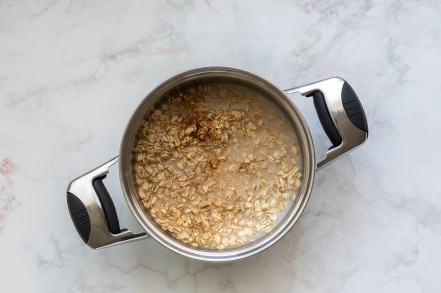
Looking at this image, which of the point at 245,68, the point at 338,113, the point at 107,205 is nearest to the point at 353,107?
the point at 338,113

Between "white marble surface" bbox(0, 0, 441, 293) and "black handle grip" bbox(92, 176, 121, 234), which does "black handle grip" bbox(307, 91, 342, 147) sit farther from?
"black handle grip" bbox(92, 176, 121, 234)

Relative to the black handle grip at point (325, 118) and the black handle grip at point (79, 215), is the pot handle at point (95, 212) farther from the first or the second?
the black handle grip at point (325, 118)

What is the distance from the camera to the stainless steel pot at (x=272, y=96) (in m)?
0.88

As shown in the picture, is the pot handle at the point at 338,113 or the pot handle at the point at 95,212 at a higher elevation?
the pot handle at the point at 95,212

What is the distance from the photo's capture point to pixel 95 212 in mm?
878

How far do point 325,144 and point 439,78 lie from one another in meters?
0.20

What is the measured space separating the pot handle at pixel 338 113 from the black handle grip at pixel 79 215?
0.33 metres

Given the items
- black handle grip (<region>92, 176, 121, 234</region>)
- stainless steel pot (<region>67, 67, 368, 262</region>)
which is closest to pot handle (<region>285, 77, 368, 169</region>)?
stainless steel pot (<region>67, 67, 368, 262</region>)

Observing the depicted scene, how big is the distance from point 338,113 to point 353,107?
2 centimetres

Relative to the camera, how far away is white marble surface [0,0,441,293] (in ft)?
3.21

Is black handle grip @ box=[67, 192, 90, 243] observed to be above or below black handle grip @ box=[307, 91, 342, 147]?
above

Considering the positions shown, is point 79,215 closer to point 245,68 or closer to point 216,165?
point 216,165

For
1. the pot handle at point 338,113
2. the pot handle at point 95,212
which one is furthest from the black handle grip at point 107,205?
the pot handle at point 338,113

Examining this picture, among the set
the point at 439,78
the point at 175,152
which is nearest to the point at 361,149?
the point at 439,78
